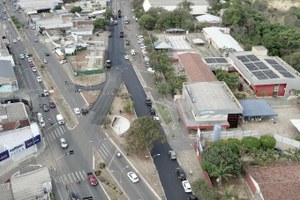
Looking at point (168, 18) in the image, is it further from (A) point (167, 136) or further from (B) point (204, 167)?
(B) point (204, 167)

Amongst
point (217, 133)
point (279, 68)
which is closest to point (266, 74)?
point (279, 68)

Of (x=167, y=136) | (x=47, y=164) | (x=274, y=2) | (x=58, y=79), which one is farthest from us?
(x=274, y=2)

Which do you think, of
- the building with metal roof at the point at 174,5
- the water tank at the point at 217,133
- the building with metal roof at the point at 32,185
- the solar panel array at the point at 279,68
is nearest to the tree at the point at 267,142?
the water tank at the point at 217,133

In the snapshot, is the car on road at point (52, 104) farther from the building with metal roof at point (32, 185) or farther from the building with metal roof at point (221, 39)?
the building with metal roof at point (221, 39)

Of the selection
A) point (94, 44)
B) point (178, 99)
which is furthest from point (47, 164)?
point (94, 44)

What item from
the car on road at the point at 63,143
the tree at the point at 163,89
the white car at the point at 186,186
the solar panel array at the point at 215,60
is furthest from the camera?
the solar panel array at the point at 215,60
